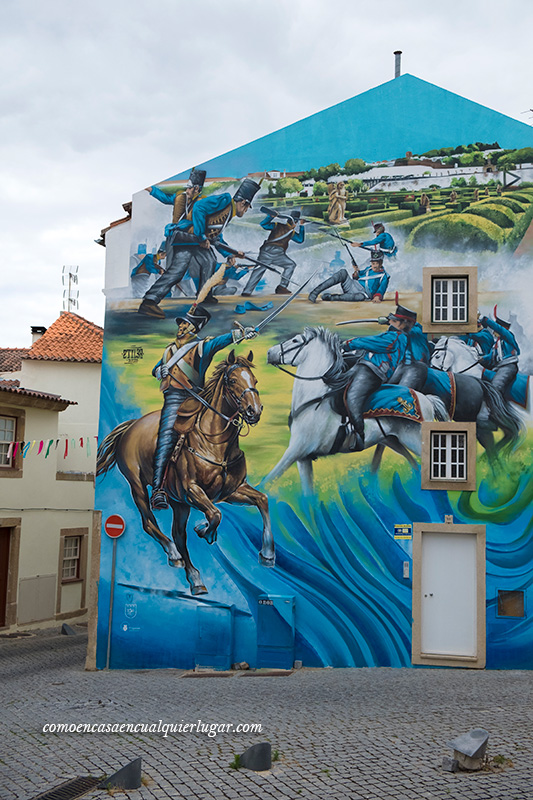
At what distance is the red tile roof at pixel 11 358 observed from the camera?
27.7 metres

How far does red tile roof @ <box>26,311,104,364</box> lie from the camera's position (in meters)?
26.2

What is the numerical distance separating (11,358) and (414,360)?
18303 millimetres

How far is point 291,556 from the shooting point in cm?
1466

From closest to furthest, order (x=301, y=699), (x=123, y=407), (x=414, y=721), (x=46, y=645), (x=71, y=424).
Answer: (x=414, y=721) → (x=301, y=699) → (x=123, y=407) → (x=46, y=645) → (x=71, y=424)

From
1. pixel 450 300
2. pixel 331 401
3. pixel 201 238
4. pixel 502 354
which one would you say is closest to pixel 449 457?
pixel 502 354

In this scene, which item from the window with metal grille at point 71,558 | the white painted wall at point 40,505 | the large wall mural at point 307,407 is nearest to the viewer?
the large wall mural at point 307,407

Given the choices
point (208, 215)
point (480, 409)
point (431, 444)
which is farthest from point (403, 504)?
point (208, 215)

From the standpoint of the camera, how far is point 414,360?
1459 cm

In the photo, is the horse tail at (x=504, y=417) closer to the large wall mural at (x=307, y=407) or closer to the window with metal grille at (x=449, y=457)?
the large wall mural at (x=307, y=407)

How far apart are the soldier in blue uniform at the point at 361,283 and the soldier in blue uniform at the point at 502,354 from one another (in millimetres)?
1915

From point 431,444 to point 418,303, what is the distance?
256cm

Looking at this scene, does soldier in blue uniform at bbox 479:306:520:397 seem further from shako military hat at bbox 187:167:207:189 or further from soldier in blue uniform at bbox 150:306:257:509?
shako military hat at bbox 187:167:207:189

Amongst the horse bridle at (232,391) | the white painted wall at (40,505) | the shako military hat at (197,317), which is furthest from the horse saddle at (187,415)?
the white painted wall at (40,505)

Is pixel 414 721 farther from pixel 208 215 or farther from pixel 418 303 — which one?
pixel 208 215
